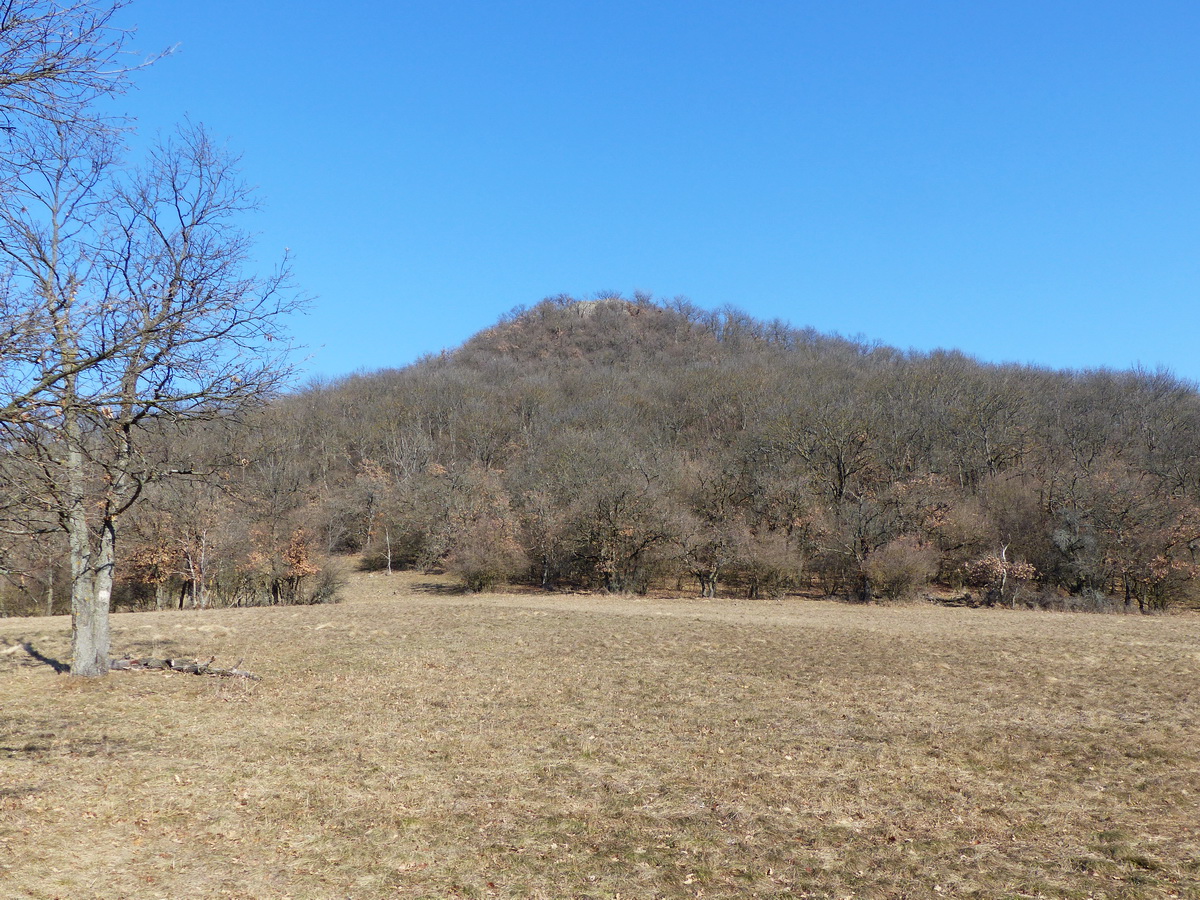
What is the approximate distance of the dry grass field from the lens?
5.91 metres

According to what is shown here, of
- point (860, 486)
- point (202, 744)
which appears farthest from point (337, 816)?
point (860, 486)

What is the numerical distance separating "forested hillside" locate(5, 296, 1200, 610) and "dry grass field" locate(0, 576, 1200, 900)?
2.70 m

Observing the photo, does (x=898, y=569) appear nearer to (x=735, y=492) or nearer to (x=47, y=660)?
(x=735, y=492)

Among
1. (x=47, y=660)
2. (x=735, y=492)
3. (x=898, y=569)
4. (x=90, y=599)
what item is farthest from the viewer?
(x=735, y=492)

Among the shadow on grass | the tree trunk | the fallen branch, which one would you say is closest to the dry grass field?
the shadow on grass

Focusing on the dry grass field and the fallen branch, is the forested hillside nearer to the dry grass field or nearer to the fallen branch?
the dry grass field

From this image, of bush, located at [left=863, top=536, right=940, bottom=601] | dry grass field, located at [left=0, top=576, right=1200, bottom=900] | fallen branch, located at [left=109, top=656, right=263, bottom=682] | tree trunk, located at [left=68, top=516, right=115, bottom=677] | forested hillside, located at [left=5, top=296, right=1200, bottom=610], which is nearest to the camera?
dry grass field, located at [left=0, top=576, right=1200, bottom=900]

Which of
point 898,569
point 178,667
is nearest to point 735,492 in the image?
point 898,569

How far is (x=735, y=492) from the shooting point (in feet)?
125

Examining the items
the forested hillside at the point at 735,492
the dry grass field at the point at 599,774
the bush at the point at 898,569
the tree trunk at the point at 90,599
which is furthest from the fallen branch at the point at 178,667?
the bush at the point at 898,569

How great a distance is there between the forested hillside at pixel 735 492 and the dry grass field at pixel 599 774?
8.85ft

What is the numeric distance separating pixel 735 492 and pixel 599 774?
30.5 meters

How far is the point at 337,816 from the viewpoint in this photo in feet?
23.0

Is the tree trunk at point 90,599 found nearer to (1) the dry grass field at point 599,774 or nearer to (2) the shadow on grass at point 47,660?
(1) the dry grass field at point 599,774
